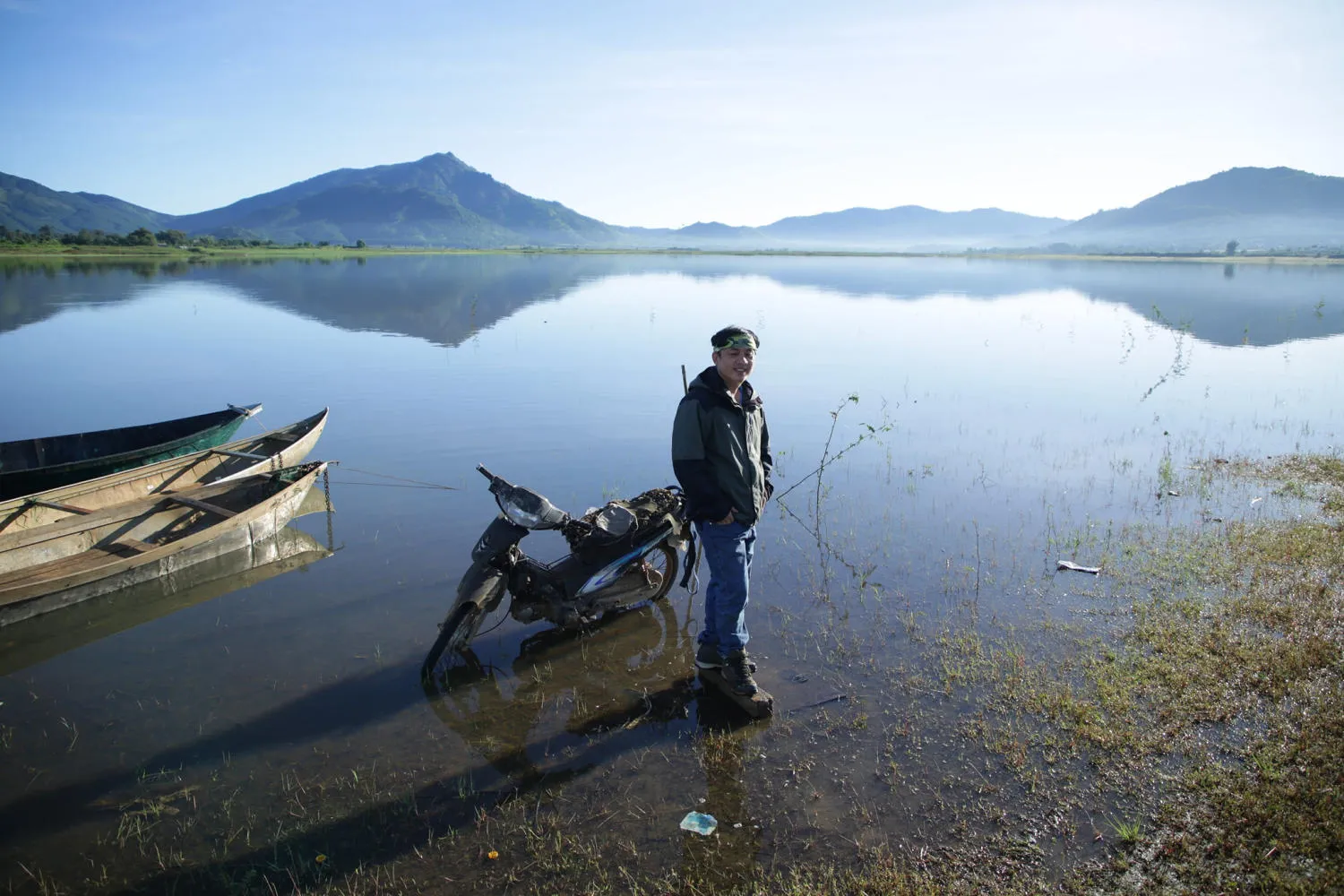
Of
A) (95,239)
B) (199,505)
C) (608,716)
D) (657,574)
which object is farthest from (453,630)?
(95,239)

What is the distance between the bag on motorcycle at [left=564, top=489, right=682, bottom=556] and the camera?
249 inches

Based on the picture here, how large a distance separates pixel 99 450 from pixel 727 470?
10453 mm

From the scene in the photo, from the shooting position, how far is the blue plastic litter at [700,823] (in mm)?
4276

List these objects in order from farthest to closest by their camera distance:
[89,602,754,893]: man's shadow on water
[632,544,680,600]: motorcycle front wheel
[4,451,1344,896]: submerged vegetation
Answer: [632,544,680,600]: motorcycle front wheel, [89,602,754,893]: man's shadow on water, [4,451,1344,896]: submerged vegetation

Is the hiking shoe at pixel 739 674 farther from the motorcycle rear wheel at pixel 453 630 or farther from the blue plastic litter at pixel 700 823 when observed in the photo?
the motorcycle rear wheel at pixel 453 630

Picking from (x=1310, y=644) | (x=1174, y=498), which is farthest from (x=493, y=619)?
(x=1174, y=498)

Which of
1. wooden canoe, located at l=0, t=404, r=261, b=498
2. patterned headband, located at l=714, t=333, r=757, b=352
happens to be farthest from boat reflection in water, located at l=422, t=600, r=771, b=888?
wooden canoe, located at l=0, t=404, r=261, b=498

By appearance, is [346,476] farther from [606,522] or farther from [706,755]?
[706,755]

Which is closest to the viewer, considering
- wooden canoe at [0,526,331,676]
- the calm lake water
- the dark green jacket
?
the calm lake water

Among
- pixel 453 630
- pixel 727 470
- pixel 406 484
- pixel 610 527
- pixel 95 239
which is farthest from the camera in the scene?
pixel 95 239

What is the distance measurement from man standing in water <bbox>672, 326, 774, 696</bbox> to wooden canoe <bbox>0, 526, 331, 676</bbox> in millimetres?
5194

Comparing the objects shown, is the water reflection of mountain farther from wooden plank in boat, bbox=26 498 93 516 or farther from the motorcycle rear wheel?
the motorcycle rear wheel

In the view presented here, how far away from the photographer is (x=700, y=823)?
4.33 metres

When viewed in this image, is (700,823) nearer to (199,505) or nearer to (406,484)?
(199,505)
